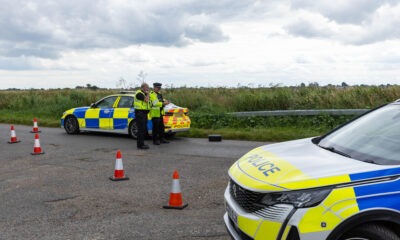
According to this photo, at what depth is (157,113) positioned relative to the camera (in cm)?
1211

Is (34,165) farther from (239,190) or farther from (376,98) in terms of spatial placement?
(376,98)

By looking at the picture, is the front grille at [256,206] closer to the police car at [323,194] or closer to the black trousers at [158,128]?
the police car at [323,194]

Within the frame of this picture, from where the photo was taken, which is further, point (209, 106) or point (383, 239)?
point (209, 106)

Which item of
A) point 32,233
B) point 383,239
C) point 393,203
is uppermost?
point 393,203

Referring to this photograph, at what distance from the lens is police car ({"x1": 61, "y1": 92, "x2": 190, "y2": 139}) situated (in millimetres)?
13015

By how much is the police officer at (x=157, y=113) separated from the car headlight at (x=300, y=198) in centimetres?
888

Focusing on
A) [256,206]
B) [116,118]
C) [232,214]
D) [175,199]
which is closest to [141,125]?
[116,118]

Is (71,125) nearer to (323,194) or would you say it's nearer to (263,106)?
(263,106)

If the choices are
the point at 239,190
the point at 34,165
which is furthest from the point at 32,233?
the point at 34,165

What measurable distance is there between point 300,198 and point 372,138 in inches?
50.5

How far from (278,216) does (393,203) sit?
2.69 ft

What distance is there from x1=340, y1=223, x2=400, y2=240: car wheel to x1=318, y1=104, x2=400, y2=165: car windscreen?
0.54 metres

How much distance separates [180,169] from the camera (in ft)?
28.4

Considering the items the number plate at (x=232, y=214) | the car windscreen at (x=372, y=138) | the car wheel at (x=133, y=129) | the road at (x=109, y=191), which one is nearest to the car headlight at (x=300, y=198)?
the number plate at (x=232, y=214)
